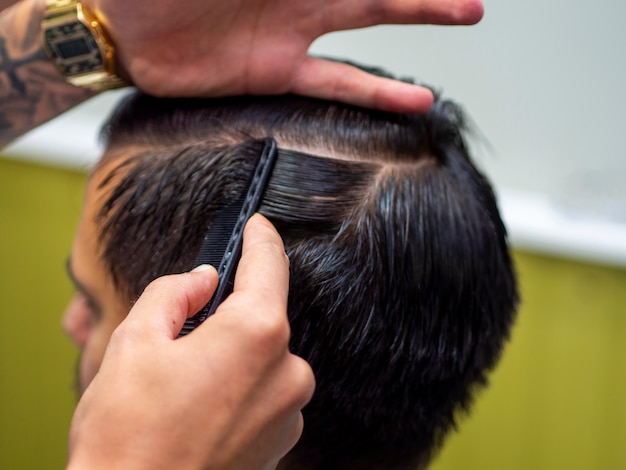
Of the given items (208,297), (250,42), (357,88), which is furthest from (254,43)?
(208,297)

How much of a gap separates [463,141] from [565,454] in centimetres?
120

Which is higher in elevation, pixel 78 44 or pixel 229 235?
pixel 78 44

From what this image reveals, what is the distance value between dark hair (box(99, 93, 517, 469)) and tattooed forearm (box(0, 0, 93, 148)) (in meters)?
0.17

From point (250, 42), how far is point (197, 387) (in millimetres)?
548

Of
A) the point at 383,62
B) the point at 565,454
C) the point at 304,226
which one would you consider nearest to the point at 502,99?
the point at 383,62

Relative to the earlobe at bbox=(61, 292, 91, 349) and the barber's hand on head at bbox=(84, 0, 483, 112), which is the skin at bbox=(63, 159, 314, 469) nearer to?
the barber's hand on head at bbox=(84, 0, 483, 112)

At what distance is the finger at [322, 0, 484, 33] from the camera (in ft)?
2.85

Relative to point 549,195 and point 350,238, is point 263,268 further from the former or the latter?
point 549,195

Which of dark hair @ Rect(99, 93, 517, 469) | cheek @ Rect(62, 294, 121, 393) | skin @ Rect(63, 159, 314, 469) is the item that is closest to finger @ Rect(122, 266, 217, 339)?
skin @ Rect(63, 159, 314, 469)

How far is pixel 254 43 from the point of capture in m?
0.91

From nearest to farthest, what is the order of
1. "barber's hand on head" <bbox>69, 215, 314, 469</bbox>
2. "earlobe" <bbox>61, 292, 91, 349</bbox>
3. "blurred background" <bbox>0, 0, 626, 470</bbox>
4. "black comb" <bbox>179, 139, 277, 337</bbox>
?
1. "barber's hand on head" <bbox>69, 215, 314, 469</bbox>
2. "black comb" <bbox>179, 139, 277, 337</bbox>
3. "earlobe" <bbox>61, 292, 91, 349</bbox>
4. "blurred background" <bbox>0, 0, 626, 470</bbox>

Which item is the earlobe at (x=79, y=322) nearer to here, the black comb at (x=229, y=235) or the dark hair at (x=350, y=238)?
the dark hair at (x=350, y=238)

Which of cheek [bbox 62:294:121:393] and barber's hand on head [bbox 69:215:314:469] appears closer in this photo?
barber's hand on head [bbox 69:215:314:469]

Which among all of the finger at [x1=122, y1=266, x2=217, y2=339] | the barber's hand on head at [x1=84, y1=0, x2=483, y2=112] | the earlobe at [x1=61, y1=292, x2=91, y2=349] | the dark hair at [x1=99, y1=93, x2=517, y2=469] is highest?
the barber's hand on head at [x1=84, y1=0, x2=483, y2=112]
